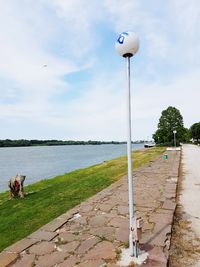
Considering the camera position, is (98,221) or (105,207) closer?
(98,221)

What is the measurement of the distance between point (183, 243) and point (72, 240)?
1.67 metres

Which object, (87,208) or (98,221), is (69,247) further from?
(87,208)

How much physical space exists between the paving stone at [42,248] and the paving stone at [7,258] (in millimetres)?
230

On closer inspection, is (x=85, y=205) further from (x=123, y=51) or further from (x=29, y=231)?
(x=123, y=51)

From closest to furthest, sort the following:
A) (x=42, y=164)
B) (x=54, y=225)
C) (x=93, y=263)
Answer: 1. (x=93, y=263)
2. (x=54, y=225)
3. (x=42, y=164)

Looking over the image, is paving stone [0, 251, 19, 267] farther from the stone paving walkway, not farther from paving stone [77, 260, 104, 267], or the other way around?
paving stone [77, 260, 104, 267]

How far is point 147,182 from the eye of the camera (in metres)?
9.22

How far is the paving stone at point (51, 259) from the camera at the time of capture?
3.30 metres

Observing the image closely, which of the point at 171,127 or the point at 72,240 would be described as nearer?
the point at 72,240

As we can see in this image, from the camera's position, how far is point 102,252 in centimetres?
360

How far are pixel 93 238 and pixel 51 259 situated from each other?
87 cm

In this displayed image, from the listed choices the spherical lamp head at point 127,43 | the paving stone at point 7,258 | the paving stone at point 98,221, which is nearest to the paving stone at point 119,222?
the paving stone at point 98,221

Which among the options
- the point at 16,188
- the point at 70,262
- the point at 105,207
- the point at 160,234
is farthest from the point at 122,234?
the point at 16,188

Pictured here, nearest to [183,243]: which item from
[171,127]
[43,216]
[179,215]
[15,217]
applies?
[179,215]
